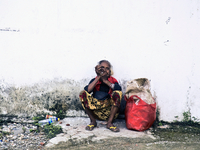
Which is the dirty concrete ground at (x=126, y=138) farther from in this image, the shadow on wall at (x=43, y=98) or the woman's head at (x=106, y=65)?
the woman's head at (x=106, y=65)

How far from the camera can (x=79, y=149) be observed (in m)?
2.53

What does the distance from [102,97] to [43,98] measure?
1277 mm

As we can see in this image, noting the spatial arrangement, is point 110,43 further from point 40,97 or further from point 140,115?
point 40,97

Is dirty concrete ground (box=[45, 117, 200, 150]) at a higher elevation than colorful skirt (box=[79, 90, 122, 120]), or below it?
below

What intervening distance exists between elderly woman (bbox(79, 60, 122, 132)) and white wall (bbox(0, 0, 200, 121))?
36 centimetres

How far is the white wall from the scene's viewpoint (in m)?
3.46

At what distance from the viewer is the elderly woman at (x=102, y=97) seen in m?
3.19

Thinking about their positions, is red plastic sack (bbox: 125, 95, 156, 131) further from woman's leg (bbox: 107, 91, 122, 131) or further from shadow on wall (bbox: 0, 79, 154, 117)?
shadow on wall (bbox: 0, 79, 154, 117)

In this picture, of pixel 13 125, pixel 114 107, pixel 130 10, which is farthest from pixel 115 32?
pixel 13 125

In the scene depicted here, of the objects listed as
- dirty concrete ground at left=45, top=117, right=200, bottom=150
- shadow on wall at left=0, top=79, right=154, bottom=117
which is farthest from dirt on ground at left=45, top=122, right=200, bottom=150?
shadow on wall at left=0, top=79, right=154, bottom=117

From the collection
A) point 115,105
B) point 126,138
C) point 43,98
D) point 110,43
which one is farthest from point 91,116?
point 110,43

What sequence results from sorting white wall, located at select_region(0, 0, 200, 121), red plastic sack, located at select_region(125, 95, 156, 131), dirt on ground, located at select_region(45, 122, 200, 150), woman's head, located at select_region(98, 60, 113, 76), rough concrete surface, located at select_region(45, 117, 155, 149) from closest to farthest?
dirt on ground, located at select_region(45, 122, 200, 150), rough concrete surface, located at select_region(45, 117, 155, 149), red plastic sack, located at select_region(125, 95, 156, 131), woman's head, located at select_region(98, 60, 113, 76), white wall, located at select_region(0, 0, 200, 121)

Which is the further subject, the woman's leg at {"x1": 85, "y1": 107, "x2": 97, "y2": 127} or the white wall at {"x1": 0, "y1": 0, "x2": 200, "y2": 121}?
the white wall at {"x1": 0, "y1": 0, "x2": 200, "y2": 121}

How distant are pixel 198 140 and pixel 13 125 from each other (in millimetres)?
3165
